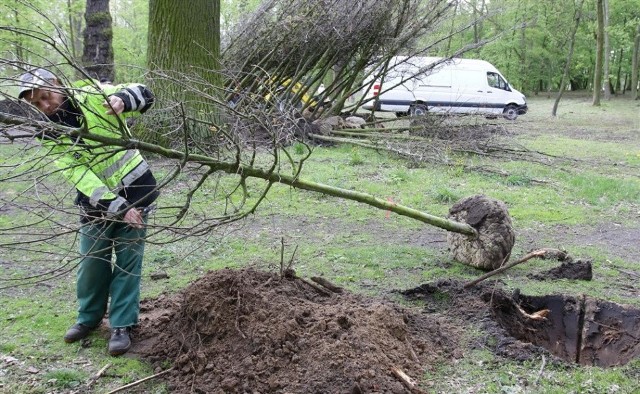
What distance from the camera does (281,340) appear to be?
3.17m

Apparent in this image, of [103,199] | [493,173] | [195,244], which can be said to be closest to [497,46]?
[493,173]

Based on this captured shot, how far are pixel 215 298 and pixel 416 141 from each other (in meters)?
6.95

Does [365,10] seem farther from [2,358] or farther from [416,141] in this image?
[2,358]

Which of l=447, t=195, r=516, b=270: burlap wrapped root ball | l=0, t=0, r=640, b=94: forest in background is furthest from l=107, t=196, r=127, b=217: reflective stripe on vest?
l=0, t=0, r=640, b=94: forest in background

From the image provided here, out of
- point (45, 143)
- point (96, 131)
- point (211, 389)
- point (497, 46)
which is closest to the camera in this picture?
point (45, 143)

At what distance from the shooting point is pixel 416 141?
977 cm

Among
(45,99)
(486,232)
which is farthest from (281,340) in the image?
(486,232)

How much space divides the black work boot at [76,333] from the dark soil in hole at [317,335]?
12.8 inches

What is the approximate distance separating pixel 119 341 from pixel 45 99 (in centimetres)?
150

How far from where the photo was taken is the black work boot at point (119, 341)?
11.2 ft

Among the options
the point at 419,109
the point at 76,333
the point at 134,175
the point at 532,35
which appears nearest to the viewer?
the point at 134,175

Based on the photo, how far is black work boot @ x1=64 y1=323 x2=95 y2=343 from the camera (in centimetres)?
356

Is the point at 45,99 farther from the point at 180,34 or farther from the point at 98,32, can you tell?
the point at 98,32

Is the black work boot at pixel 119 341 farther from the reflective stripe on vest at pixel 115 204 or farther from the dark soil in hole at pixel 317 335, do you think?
the reflective stripe on vest at pixel 115 204
